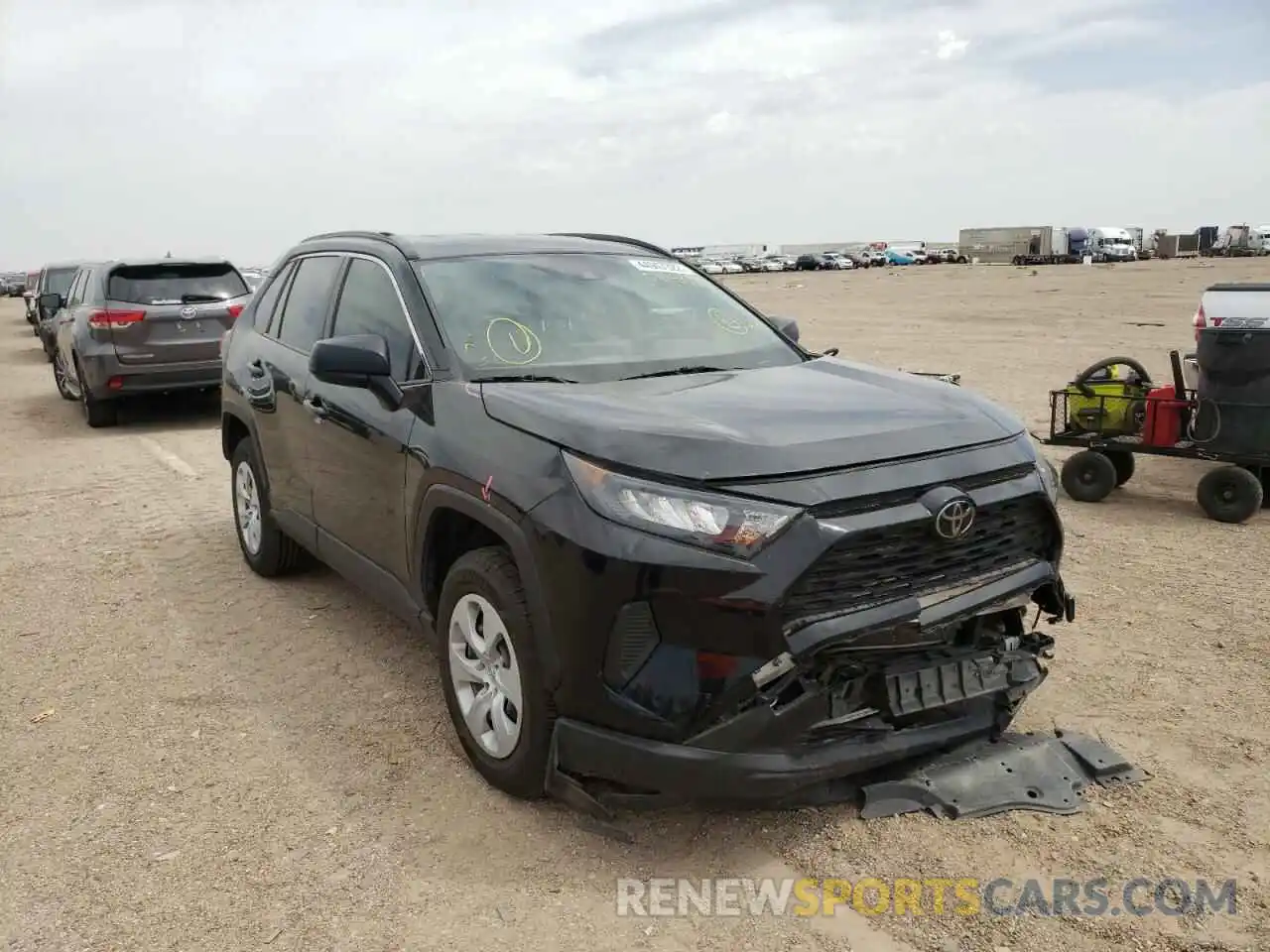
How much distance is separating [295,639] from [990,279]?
5009 centimetres

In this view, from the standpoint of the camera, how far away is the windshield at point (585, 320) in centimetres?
393

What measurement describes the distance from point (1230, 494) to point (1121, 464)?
1.09m

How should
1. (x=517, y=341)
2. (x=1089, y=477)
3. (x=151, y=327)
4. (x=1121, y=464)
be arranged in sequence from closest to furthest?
(x=517, y=341) < (x=1089, y=477) < (x=1121, y=464) < (x=151, y=327)

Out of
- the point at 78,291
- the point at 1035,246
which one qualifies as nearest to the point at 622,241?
the point at 78,291

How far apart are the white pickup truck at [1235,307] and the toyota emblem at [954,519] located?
437 centimetres

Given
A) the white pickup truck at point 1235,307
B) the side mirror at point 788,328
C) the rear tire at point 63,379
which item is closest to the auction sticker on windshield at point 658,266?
the side mirror at point 788,328

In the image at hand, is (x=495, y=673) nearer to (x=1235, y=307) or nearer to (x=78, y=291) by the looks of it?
(x=1235, y=307)

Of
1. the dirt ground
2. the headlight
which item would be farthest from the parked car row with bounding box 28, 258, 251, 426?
the headlight

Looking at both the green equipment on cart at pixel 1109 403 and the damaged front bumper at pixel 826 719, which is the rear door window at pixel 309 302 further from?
the green equipment on cart at pixel 1109 403

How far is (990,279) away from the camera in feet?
165

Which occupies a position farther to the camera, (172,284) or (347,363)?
(172,284)

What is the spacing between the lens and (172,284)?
453 inches

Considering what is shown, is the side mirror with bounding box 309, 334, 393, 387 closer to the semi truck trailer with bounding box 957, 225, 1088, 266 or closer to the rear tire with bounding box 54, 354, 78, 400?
the rear tire with bounding box 54, 354, 78, 400

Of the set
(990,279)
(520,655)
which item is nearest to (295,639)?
(520,655)
